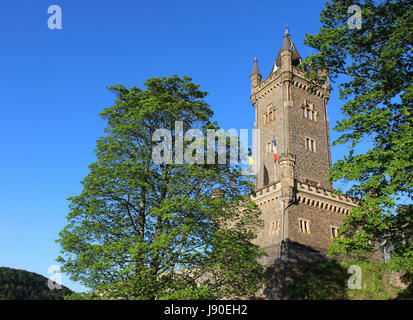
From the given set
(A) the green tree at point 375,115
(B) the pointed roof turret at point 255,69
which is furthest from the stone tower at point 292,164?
(A) the green tree at point 375,115

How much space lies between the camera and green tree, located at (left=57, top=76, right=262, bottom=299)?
15014 mm

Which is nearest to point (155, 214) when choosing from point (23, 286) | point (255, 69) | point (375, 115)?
point (375, 115)

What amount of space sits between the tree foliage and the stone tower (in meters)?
17.8

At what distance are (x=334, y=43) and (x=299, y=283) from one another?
61.6 feet

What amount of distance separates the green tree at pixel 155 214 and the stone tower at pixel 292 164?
15437 mm

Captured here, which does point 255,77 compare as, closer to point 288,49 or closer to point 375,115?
point 288,49

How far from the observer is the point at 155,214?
16.2 metres

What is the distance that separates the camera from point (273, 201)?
1382 inches

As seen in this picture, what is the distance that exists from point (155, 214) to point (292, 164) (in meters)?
21.2

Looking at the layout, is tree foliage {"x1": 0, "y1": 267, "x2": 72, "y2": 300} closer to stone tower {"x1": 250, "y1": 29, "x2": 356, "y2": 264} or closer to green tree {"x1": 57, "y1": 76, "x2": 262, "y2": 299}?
green tree {"x1": 57, "y1": 76, "x2": 262, "y2": 299}

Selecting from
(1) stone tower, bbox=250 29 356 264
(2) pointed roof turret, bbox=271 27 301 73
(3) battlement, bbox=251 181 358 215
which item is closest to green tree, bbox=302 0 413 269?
(1) stone tower, bbox=250 29 356 264

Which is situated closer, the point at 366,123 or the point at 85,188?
the point at 366,123
